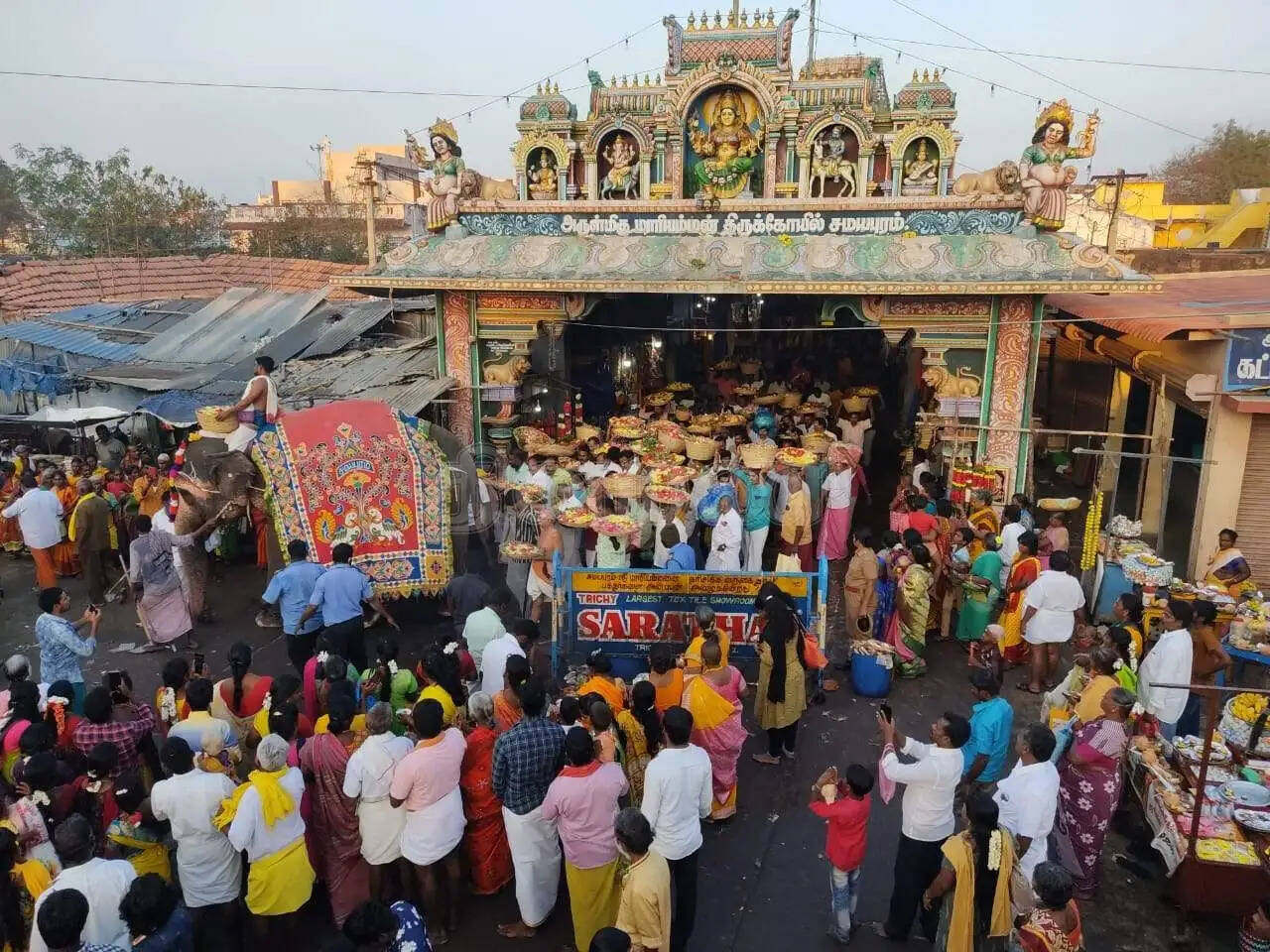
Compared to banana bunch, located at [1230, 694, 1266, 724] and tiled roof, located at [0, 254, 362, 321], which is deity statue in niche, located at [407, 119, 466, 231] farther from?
banana bunch, located at [1230, 694, 1266, 724]

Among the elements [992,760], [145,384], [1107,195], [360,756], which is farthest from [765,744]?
[1107,195]

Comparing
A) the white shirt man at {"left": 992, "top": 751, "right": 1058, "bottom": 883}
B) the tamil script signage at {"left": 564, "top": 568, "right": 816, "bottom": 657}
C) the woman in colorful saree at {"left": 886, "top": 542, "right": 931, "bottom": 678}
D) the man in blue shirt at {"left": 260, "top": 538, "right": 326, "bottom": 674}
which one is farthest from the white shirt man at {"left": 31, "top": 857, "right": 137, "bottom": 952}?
the woman in colorful saree at {"left": 886, "top": 542, "right": 931, "bottom": 678}

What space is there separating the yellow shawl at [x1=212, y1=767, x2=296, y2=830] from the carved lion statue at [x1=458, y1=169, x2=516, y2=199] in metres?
9.82

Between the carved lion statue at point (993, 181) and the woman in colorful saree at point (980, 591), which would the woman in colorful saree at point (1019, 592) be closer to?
the woman in colorful saree at point (980, 591)

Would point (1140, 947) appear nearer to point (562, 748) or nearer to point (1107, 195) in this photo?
point (562, 748)

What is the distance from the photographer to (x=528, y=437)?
12.6 metres

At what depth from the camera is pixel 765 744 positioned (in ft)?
23.3

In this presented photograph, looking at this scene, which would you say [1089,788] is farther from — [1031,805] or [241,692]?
[241,692]

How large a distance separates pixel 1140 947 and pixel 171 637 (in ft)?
28.6

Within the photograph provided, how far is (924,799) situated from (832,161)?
975cm

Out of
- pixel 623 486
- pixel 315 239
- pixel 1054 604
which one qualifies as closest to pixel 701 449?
pixel 623 486

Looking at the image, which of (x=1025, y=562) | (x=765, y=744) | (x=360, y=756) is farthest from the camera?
(x=1025, y=562)

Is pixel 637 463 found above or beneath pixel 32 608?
above

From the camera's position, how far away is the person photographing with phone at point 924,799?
4508 millimetres
